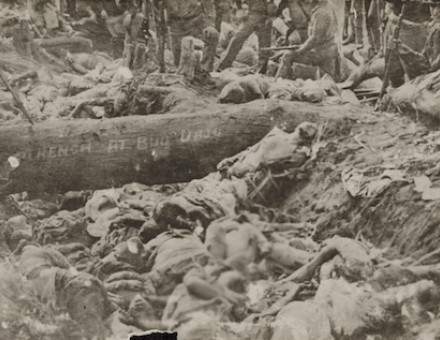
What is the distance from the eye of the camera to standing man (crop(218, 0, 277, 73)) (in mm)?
8609

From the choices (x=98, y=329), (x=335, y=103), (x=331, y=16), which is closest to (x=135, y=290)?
(x=98, y=329)

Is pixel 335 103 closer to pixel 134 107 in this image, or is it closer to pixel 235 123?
pixel 235 123

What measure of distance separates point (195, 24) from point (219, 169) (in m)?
1.39

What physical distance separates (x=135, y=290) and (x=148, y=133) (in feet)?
4.64

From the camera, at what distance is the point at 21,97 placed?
8.41m

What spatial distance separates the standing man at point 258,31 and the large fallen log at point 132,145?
0.45 metres

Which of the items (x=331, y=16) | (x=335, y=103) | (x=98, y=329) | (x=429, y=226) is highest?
(x=331, y=16)

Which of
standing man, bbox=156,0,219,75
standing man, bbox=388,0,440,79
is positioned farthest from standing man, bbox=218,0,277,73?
standing man, bbox=388,0,440,79

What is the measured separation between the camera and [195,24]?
8641 millimetres

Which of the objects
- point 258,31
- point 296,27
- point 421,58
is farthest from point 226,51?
point 421,58
